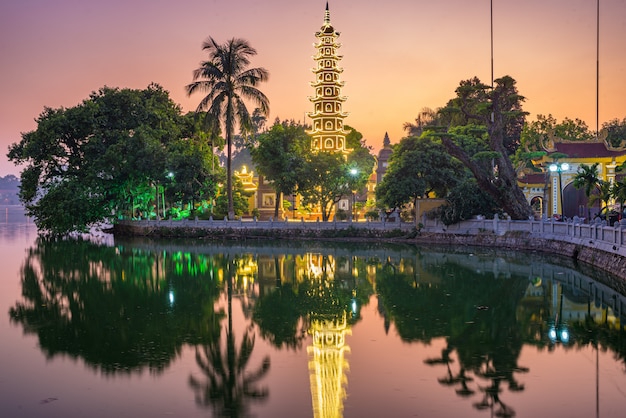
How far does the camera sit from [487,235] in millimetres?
40281

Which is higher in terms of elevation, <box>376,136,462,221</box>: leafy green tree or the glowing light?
<box>376,136,462,221</box>: leafy green tree

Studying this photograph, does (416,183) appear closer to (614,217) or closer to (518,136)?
(614,217)

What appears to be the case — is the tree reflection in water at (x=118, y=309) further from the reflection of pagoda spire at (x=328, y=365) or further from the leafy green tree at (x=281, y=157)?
the leafy green tree at (x=281, y=157)

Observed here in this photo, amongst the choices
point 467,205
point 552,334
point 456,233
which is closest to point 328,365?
point 552,334

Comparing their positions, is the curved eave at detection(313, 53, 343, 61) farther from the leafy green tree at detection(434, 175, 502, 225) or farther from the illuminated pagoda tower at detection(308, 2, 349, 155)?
the leafy green tree at detection(434, 175, 502, 225)

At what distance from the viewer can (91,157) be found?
5056 centimetres

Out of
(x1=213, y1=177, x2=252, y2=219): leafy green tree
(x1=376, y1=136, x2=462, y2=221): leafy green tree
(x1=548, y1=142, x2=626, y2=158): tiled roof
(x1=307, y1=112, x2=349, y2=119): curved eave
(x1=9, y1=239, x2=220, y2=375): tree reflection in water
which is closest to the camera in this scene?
(x1=9, y1=239, x2=220, y2=375): tree reflection in water

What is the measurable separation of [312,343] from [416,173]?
32.1m

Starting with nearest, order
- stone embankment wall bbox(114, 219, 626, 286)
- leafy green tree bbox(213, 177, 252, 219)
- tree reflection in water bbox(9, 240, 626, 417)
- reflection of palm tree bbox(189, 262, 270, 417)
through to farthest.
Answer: reflection of palm tree bbox(189, 262, 270, 417), tree reflection in water bbox(9, 240, 626, 417), stone embankment wall bbox(114, 219, 626, 286), leafy green tree bbox(213, 177, 252, 219)

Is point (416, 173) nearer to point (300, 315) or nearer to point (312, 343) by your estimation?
point (300, 315)

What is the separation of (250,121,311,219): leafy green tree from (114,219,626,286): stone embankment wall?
567cm

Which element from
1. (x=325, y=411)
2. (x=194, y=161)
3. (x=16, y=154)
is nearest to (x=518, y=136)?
(x=194, y=161)

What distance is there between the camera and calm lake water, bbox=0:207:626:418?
36.9 feet

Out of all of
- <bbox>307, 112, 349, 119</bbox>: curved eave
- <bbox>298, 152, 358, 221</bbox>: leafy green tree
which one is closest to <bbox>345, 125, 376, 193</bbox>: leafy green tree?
<bbox>307, 112, 349, 119</bbox>: curved eave
